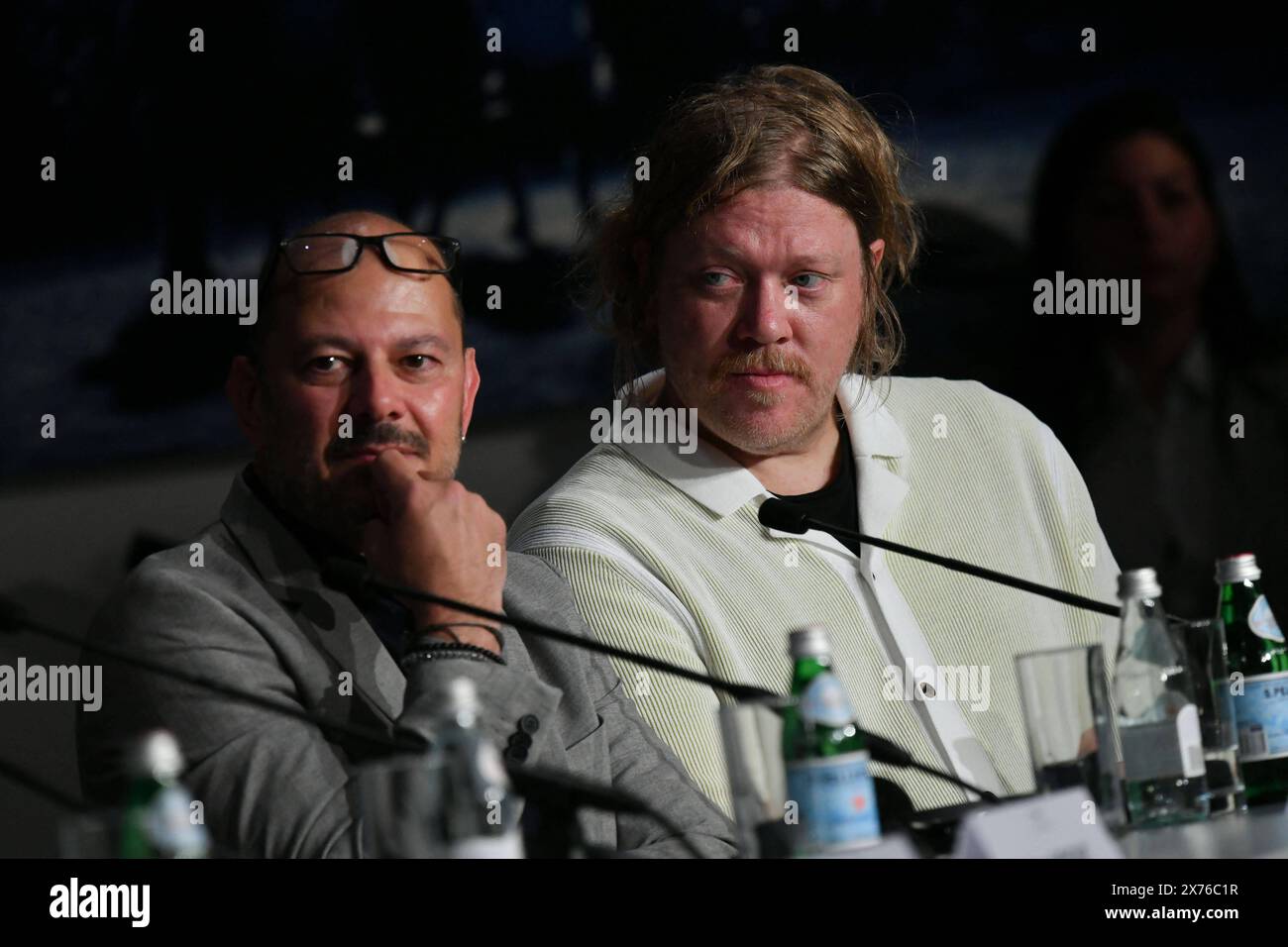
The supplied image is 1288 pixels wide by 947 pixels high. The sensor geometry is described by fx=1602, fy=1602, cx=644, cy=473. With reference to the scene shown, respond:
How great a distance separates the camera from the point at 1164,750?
143 centimetres

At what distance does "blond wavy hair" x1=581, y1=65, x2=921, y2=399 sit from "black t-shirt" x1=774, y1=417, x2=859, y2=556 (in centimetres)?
20

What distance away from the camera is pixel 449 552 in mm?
1592

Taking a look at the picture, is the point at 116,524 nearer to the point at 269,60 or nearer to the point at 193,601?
the point at 269,60

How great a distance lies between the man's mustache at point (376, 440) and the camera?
1734mm

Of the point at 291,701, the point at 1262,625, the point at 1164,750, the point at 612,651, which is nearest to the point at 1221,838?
the point at 1164,750

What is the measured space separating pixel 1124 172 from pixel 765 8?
92cm

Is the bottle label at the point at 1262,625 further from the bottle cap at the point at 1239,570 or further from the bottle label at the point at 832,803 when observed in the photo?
the bottle label at the point at 832,803

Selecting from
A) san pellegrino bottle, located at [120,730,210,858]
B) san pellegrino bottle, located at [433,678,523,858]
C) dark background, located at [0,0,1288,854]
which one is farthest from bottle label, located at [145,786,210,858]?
dark background, located at [0,0,1288,854]

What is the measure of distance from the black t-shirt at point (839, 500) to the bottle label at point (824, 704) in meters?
1.05

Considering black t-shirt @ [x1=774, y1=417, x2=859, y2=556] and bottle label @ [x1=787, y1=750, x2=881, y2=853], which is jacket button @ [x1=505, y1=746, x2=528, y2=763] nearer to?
bottle label @ [x1=787, y1=750, x2=881, y2=853]

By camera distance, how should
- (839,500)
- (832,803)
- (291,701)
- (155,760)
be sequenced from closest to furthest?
(155,760) < (832,803) < (291,701) < (839,500)

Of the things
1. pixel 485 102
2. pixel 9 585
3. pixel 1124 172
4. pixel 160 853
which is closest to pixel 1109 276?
pixel 1124 172

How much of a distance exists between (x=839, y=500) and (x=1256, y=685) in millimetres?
772

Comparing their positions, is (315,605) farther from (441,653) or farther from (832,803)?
(832,803)
